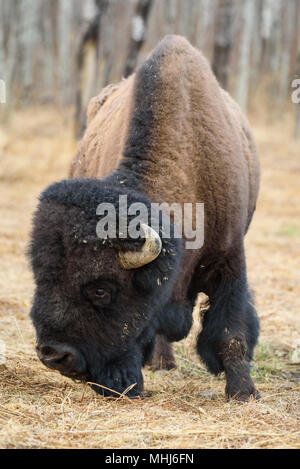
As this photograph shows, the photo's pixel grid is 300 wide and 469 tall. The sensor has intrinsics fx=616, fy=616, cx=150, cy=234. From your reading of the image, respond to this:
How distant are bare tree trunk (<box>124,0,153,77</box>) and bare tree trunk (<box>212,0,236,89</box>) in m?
1.81

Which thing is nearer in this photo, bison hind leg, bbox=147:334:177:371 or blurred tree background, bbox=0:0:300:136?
bison hind leg, bbox=147:334:177:371

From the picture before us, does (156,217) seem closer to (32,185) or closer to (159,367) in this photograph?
(159,367)

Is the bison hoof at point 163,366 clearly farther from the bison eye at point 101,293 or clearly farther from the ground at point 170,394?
the bison eye at point 101,293

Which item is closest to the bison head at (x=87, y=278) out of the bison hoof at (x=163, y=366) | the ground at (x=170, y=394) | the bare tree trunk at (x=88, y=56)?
the ground at (x=170, y=394)

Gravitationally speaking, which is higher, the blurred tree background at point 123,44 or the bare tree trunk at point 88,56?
the blurred tree background at point 123,44

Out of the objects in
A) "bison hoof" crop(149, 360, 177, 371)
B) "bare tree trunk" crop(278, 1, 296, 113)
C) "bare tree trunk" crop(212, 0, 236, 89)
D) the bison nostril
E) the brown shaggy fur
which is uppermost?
"bare tree trunk" crop(278, 1, 296, 113)

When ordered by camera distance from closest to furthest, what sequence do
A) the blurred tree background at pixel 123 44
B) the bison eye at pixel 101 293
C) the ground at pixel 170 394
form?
the ground at pixel 170 394 < the bison eye at pixel 101 293 < the blurred tree background at pixel 123 44

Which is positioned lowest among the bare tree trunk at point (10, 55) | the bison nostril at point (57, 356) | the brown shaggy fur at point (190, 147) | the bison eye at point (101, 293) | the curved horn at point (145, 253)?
the bison nostril at point (57, 356)

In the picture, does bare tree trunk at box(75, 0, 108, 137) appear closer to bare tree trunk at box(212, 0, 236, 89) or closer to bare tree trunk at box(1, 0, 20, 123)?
bare tree trunk at box(212, 0, 236, 89)

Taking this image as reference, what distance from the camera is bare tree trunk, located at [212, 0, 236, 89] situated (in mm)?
12172

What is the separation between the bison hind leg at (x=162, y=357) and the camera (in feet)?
18.3

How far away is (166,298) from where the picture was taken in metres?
4.16

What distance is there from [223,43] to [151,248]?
958 cm

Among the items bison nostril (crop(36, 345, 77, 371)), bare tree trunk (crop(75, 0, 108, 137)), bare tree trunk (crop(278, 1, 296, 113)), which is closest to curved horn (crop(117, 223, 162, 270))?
bison nostril (crop(36, 345, 77, 371))
